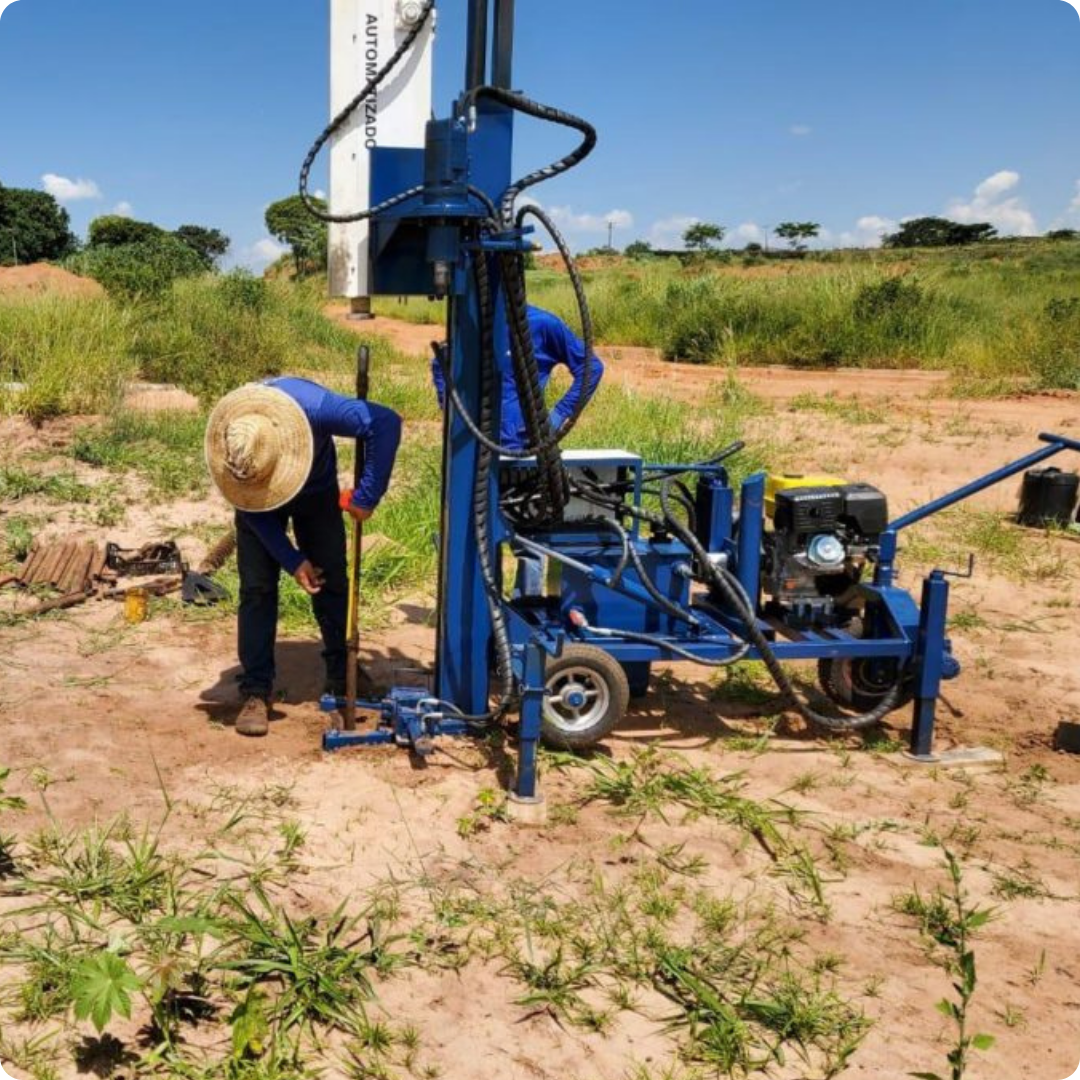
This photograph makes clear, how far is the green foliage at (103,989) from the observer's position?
2.72 m

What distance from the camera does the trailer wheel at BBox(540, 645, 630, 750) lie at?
4695mm

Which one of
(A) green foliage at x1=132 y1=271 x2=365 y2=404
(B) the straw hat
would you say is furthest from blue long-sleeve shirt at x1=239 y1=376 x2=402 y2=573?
(A) green foliage at x1=132 y1=271 x2=365 y2=404


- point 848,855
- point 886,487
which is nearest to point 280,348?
point 886,487

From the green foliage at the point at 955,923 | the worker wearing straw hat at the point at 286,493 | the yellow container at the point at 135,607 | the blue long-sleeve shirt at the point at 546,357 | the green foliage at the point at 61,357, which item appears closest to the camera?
the green foliage at the point at 955,923

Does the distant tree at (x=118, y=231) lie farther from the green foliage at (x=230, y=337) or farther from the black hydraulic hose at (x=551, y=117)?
the black hydraulic hose at (x=551, y=117)

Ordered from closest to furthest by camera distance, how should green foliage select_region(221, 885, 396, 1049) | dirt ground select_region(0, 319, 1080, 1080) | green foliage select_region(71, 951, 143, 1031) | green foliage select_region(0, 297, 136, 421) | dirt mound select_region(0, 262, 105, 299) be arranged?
green foliage select_region(71, 951, 143, 1031) < green foliage select_region(221, 885, 396, 1049) < dirt ground select_region(0, 319, 1080, 1080) < green foliage select_region(0, 297, 136, 421) < dirt mound select_region(0, 262, 105, 299)

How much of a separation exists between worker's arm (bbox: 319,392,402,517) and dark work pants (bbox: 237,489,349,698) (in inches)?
15.6

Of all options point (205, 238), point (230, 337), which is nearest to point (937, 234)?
point (205, 238)

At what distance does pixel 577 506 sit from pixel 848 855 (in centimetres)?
194

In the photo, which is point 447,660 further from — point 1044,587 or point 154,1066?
point 1044,587

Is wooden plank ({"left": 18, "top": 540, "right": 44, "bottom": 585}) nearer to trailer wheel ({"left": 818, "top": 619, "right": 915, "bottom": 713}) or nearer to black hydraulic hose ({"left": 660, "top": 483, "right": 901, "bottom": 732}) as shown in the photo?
black hydraulic hose ({"left": 660, "top": 483, "right": 901, "bottom": 732})

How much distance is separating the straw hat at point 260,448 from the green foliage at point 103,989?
199cm

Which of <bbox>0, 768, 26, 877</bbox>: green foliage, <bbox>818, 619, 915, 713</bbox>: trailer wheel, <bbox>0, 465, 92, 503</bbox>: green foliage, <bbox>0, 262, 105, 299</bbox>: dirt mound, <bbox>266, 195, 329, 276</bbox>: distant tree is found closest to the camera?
<bbox>0, 768, 26, 877</bbox>: green foliage

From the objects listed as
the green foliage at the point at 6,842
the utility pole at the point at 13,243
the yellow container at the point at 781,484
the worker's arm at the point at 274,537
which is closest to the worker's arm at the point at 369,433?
the worker's arm at the point at 274,537
